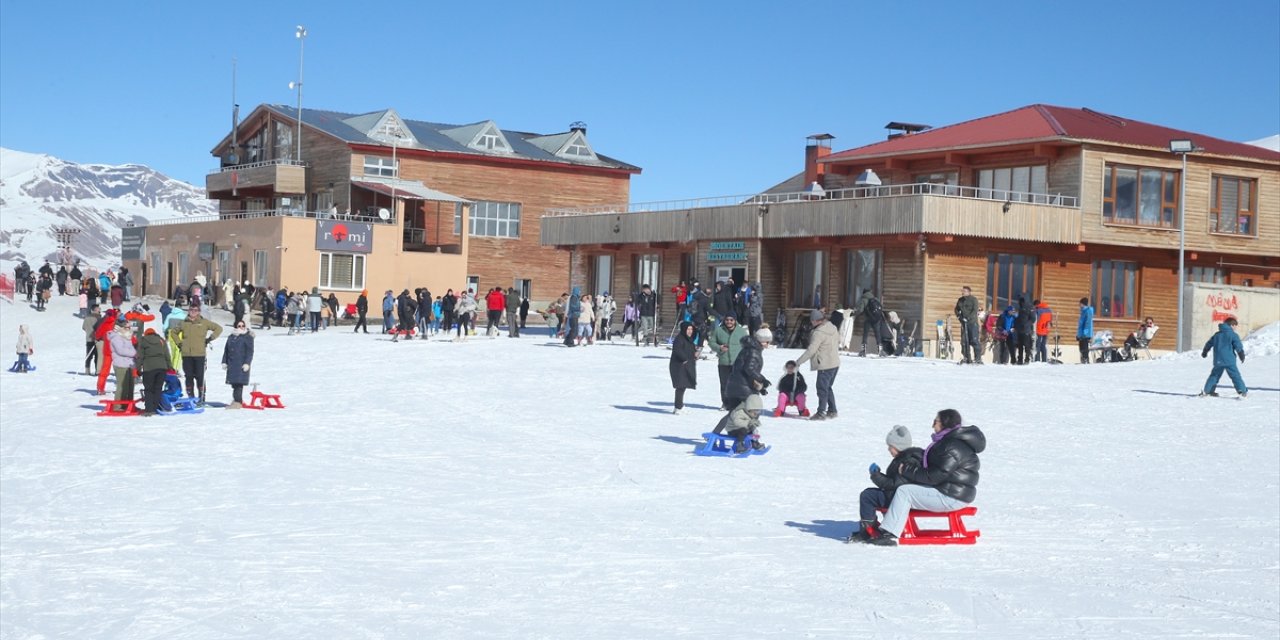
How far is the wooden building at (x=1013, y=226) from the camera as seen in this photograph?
107 feet

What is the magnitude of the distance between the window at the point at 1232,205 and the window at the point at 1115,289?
101 inches

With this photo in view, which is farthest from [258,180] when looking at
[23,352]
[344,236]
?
[23,352]

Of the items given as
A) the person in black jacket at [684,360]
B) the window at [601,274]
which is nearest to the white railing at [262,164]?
the window at [601,274]

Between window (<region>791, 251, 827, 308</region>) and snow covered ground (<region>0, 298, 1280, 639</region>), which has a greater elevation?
window (<region>791, 251, 827, 308</region>)

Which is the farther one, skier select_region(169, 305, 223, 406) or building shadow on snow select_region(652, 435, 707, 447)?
skier select_region(169, 305, 223, 406)

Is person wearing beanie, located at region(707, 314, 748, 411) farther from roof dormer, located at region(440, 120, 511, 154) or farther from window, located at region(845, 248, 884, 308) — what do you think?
roof dormer, located at region(440, 120, 511, 154)

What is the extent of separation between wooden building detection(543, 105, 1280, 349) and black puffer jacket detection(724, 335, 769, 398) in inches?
589

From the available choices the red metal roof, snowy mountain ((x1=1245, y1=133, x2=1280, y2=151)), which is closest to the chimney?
the red metal roof

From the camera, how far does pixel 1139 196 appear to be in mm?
35250

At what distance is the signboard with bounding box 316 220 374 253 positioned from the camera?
1873 inches

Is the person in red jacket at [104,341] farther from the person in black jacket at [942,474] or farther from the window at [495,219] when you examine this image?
the window at [495,219]

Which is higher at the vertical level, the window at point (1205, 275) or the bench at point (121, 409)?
the window at point (1205, 275)

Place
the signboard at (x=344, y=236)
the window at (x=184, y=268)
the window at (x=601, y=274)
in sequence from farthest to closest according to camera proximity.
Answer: the window at (x=184, y=268), the signboard at (x=344, y=236), the window at (x=601, y=274)

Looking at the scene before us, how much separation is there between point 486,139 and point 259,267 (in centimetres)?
1164
